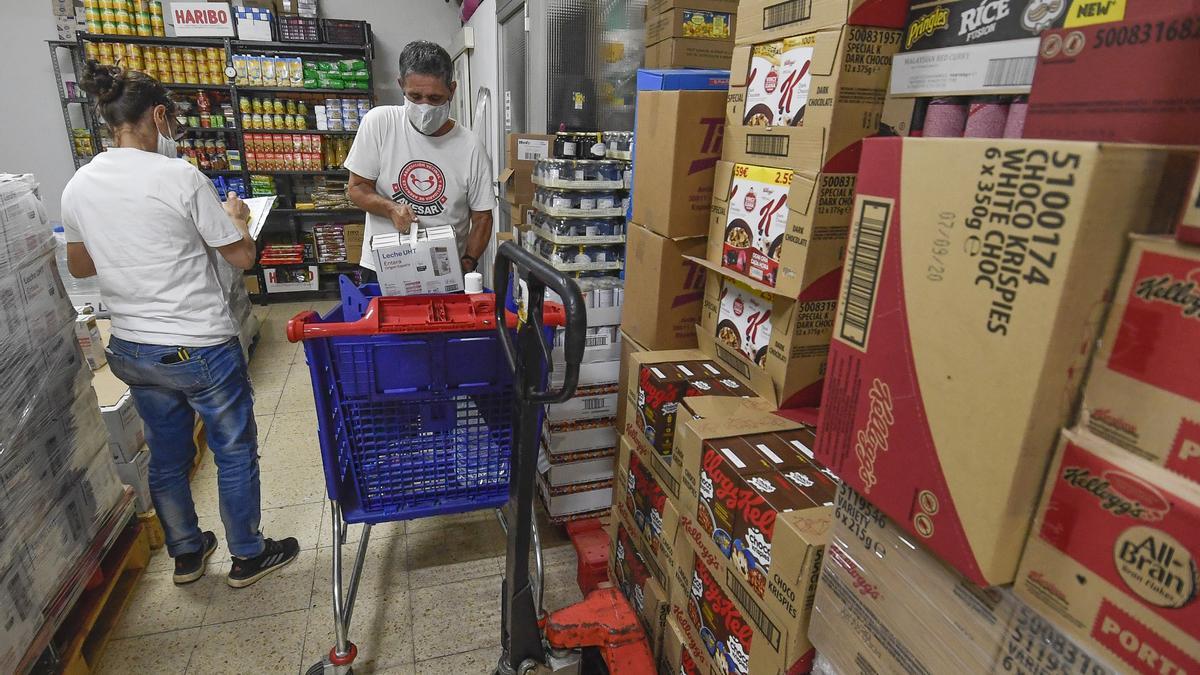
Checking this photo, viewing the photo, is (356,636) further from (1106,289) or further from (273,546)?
(1106,289)

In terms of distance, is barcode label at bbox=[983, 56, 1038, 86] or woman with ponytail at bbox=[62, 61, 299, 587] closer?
barcode label at bbox=[983, 56, 1038, 86]

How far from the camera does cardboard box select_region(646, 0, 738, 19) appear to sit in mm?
2377

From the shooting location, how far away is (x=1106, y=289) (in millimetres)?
562

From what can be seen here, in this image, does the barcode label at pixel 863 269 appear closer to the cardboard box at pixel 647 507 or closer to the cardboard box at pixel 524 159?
the cardboard box at pixel 647 507

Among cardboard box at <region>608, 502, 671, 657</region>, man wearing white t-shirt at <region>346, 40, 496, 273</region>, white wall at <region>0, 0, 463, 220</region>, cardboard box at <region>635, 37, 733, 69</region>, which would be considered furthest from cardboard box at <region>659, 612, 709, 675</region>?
white wall at <region>0, 0, 463, 220</region>

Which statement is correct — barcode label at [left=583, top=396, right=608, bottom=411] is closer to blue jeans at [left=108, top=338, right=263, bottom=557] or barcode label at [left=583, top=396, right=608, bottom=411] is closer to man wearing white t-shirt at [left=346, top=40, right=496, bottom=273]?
man wearing white t-shirt at [left=346, top=40, right=496, bottom=273]

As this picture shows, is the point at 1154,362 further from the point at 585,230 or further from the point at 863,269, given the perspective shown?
the point at 585,230

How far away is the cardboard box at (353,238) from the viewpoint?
5.38 m

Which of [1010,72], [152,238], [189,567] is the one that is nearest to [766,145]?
[1010,72]

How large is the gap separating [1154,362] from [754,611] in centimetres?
79

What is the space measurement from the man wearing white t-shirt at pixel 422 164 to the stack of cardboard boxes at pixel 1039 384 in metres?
1.71

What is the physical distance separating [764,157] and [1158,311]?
3.40 ft

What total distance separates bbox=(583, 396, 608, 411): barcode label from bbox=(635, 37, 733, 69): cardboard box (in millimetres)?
1354

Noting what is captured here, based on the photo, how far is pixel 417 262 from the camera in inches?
65.8
